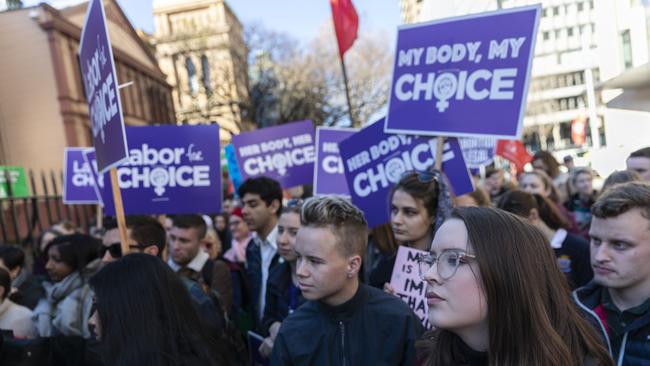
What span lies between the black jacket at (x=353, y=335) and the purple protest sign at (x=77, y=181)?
4.81 m

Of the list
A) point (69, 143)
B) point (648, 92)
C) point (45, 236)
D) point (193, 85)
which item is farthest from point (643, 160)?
point (193, 85)

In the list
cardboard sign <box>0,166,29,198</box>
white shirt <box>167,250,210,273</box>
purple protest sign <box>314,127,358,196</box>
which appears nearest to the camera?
white shirt <box>167,250,210,273</box>

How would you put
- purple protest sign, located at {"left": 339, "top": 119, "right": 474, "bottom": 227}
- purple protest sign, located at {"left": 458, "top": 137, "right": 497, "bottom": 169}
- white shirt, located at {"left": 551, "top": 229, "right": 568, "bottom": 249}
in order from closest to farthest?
1. white shirt, located at {"left": 551, "top": 229, "right": 568, "bottom": 249}
2. purple protest sign, located at {"left": 339, "top": 119, "right": 474, "bottom": 227}
3. purple protest sign, located at {"left": 458, "top": 137, "right": 497, "bottom": 169}

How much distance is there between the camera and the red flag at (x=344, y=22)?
562cm

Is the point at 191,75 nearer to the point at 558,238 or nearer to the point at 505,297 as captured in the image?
the point at 558,238

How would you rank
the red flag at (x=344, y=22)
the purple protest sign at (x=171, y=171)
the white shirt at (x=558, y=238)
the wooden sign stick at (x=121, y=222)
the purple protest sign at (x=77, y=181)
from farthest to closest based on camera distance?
the purple protest sign at (x=77, y=181) < the red flag at (x=344, y=22) < the purple protest sign at (x=171, y=171) < the white shirt at (x=558, y=238) < the wooden sign stick at (x=121, y=222)

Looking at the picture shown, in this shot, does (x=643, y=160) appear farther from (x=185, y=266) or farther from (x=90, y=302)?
(x=90, y=302)

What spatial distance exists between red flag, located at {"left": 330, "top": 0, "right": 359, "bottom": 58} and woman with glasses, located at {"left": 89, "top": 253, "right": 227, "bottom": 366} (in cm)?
394

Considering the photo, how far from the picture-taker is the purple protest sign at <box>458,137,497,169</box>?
7.54 meters

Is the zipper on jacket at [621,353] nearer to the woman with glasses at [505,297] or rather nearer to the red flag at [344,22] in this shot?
the woman with glasses at [505,297]

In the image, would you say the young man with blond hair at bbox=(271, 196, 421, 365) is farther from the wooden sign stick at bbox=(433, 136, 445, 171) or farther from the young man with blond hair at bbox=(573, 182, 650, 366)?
the wooden sign stick at bbox=(433, 136, 445, 171)

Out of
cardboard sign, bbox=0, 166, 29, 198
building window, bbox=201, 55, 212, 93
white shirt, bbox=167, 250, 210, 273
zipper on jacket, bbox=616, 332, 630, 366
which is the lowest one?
zipper on jacket, bbox=616, 332, 630, 366

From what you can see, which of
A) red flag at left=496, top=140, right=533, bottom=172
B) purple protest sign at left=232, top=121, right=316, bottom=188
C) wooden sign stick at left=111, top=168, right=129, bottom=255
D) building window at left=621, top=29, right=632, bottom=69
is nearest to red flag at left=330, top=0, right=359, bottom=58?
purple protest sign at left=232, top=121, right=316, bottom=188

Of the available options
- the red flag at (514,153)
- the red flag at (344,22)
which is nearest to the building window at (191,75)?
the red flag at (514,153)
